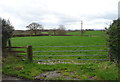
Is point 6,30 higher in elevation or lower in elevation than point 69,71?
higher

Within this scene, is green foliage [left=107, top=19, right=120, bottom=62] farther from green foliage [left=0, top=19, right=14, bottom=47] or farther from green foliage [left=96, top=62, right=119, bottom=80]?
green foliage [left=0, top=19, right=14, bottom=47]

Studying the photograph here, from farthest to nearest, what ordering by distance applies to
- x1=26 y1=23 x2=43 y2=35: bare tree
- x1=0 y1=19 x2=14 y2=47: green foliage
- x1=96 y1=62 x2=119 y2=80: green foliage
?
x1=26 y1=23 x2=43 y2=35: bare tree, x1=0 y1=19 x2=14 y2=47: green foliage, x1=96 y1=62 x2=119 y2=80: green foliage

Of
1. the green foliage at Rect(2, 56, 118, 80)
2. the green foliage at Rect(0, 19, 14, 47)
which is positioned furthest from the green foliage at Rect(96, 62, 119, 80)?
the green foliage at Rect(0, 19, 14, 47)

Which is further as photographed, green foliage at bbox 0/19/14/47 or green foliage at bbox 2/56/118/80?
green foliage at bbox 0/19/14/47

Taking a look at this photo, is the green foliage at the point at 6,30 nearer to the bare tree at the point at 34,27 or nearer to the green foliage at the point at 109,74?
the green foliage at the point at 109,74

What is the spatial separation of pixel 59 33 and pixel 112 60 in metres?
48.7

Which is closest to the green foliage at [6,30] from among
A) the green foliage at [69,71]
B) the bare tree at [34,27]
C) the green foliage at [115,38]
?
the green foliage at [69,71]

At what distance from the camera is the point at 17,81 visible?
17.2 feet

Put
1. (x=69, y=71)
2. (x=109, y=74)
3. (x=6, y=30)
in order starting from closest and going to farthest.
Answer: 1. (x=109, y=74)
2. (x=69, y=71)
3. (x=6, y=30)

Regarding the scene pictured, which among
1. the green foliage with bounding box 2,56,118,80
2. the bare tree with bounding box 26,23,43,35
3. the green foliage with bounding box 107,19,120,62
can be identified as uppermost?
the bare tree with bounding box 26,23,43,35

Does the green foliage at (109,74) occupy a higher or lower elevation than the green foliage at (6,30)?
lower

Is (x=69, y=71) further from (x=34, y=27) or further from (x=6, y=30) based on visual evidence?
(x=34, y=27)

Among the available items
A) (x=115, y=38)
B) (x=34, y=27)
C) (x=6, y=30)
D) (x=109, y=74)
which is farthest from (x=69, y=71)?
(x=34, y=27)

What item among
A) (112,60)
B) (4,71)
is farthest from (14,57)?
(112,60)
